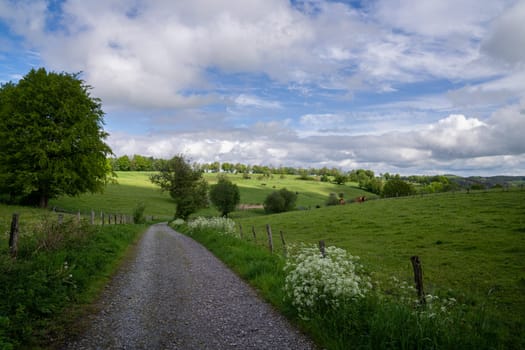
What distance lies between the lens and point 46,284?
Result: 7.78 metres

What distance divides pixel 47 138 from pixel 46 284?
34426 millimetres

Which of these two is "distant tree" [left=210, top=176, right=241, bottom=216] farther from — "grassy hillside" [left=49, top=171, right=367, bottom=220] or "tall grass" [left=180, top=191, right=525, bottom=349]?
"tall grass" [left=180, top=191, right=525, bottom=349]

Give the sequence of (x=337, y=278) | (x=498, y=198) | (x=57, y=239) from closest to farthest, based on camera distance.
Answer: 1. (x=337, y=278)
2. (x=57, y=239)
3. (x=498, y=198)

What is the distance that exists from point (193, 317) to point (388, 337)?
13.7 feet

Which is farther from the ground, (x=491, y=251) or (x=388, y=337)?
(x=388, y=337)

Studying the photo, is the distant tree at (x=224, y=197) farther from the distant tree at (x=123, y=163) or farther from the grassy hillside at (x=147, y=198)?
the distant tree at (x=123, y=163)

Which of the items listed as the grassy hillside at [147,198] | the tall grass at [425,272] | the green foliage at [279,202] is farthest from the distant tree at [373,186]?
the tall grass at [425,272]

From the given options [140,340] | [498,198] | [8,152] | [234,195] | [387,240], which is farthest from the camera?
[234,195]

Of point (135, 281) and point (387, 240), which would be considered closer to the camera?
→ point (135, 281)

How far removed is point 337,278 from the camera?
268 inches

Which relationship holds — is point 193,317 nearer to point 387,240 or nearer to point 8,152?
point 387,240

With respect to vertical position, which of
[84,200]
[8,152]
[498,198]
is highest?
[8,152]

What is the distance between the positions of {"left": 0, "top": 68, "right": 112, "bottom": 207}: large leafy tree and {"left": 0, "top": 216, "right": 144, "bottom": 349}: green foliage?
27.6 metres

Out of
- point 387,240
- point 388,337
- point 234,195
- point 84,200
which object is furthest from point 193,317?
point 234,195
